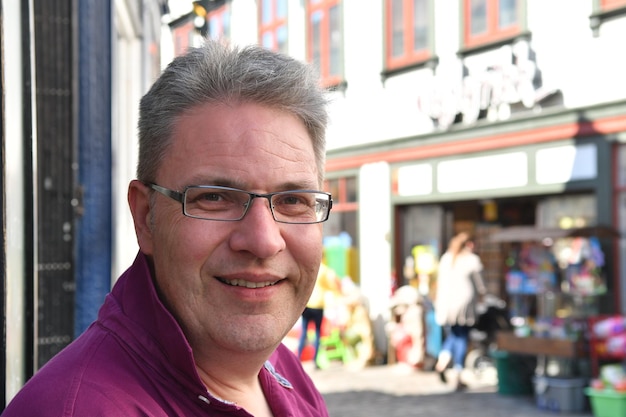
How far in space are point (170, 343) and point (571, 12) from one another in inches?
365

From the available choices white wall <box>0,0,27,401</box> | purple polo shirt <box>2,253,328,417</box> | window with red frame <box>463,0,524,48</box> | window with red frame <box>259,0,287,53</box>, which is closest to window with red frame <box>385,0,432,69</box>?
window with red frame <box>463,0,524,48</box>

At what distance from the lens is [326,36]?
13.6m

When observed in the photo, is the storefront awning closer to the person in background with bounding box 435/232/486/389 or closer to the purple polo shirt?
the person in background with bounding box 435/232/486/389

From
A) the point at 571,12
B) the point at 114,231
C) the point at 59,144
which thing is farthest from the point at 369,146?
the point at 59,144

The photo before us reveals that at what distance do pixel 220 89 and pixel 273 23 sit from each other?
556 inches

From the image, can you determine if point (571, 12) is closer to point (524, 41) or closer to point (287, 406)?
point (524, 41)

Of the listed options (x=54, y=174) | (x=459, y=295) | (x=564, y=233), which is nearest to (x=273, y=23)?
(x=459, y=295)

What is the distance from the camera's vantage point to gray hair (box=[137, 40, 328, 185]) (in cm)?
132

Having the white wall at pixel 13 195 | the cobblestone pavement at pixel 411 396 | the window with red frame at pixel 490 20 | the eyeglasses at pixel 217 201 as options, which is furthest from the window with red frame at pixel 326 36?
the eyeglasses at pixel 217 201

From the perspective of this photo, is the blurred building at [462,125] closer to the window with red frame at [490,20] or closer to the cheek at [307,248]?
the window with red frame at [490,20]

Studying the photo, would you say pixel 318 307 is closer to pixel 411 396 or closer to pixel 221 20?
pixel 411 396

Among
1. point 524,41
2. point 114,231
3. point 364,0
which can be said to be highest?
point 364,0

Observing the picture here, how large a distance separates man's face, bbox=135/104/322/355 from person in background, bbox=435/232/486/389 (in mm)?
8331

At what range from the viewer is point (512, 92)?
10.1 meters
